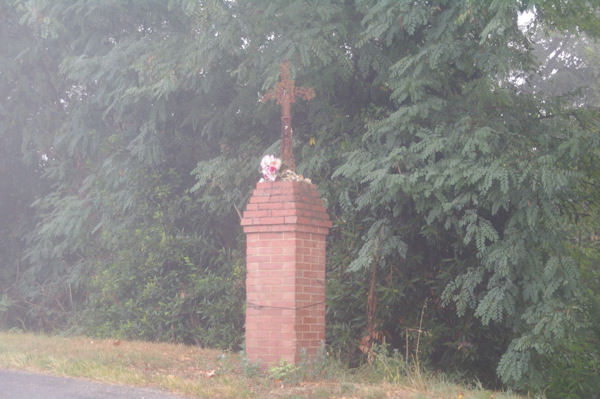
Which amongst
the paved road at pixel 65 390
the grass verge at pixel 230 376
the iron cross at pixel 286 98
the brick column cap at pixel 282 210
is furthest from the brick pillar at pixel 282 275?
the paved road at pixel 65 390

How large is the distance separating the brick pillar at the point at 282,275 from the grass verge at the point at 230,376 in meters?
0.27

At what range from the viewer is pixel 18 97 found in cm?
1562

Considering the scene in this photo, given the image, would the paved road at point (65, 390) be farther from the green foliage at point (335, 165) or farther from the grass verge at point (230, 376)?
the green foliage at point (335, 165)

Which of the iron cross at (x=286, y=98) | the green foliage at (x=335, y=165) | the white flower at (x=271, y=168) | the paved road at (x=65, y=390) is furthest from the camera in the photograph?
the green foliage at (x=335, y=165)

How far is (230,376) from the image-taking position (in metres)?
7.10

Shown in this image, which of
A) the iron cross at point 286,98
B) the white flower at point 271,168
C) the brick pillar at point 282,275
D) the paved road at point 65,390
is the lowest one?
the paved road at point 65,390

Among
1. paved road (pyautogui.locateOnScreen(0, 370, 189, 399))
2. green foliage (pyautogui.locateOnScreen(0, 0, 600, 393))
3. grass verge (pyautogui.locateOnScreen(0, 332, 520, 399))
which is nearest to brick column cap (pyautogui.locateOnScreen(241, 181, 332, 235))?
green foliage (pyautogui.locateOnScreen(0, 0, 600, 393))

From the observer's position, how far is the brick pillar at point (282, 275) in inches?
282

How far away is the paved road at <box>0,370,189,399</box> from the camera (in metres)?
6.05

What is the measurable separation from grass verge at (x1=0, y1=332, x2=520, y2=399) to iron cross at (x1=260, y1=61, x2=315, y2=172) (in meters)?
2.50

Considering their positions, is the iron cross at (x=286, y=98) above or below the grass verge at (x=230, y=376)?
above

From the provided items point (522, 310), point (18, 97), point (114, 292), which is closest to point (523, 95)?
point (522, 310)

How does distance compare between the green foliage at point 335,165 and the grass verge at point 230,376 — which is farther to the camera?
the green foliage at point 335,165

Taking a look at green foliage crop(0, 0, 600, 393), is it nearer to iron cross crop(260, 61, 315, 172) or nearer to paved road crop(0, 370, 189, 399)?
iron cross crop(260, 61, 315, 172)
